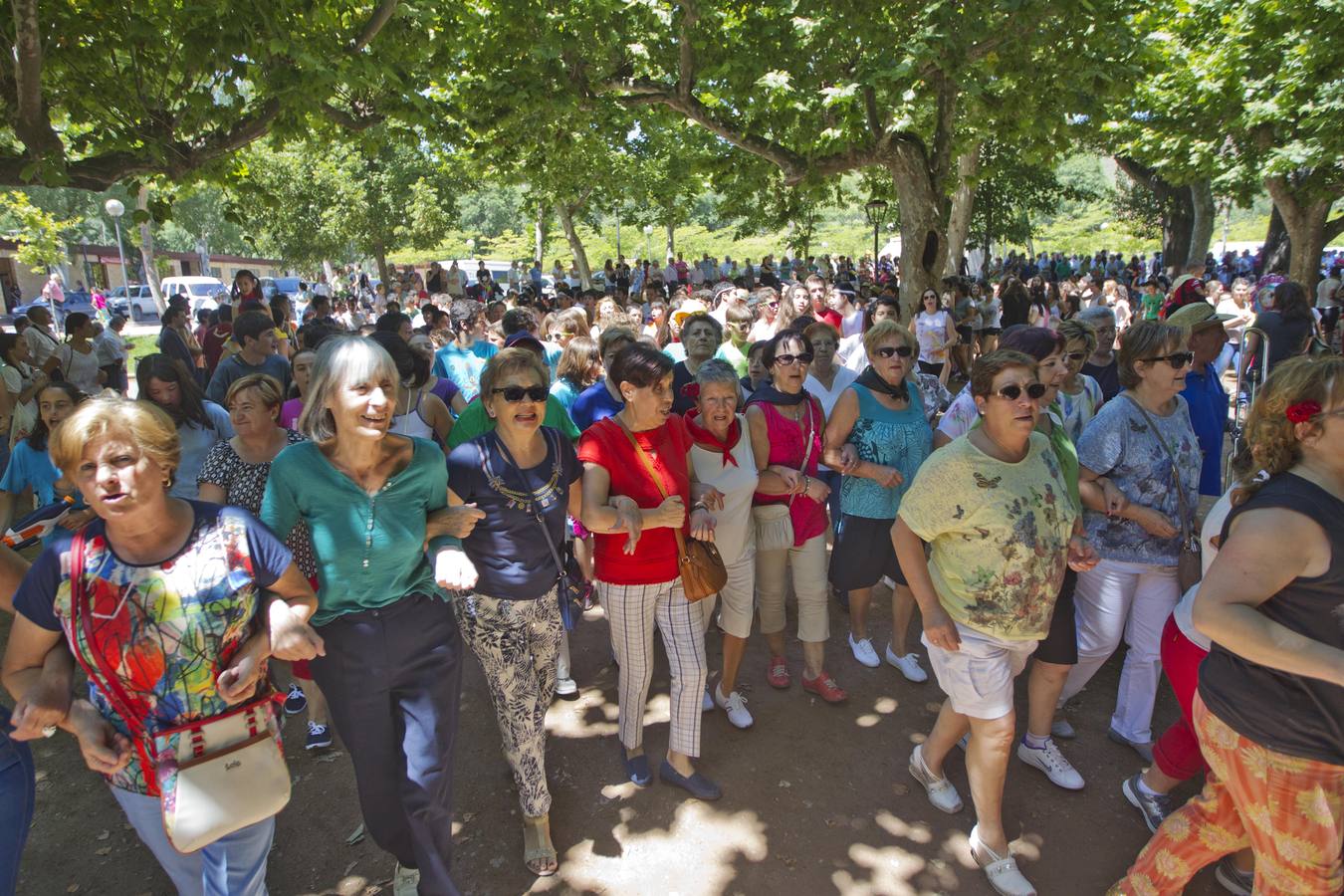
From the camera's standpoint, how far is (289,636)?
2305 millimetres

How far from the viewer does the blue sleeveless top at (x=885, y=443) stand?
4.09 meters

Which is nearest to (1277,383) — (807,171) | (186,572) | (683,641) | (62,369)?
(683,641)

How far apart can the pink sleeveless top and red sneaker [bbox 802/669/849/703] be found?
87 cm

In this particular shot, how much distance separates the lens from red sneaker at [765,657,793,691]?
453cm

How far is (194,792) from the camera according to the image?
7.04 ft

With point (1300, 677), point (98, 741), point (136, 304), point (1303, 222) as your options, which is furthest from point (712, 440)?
point (136, 304)

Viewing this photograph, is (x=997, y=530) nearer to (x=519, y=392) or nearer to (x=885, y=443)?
(x=885, y=443)

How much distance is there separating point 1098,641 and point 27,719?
160 inches

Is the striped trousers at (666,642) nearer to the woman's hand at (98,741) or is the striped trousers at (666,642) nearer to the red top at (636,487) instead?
the red top at (636,487)

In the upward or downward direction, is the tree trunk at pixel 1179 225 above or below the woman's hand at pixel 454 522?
above

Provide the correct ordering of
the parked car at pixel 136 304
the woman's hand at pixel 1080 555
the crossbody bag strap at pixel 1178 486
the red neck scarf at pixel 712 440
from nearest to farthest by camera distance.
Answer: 1. the woman's hand at pixel 1080 555
2. the crossbody bag strap at pixel 1178 486
3. the red neck scarf at pixel 712 440
4. the parked car at pixel 136 304

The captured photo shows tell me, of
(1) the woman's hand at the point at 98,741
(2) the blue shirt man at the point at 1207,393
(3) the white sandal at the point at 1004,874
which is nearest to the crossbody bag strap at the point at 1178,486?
(2) the blue shirt man at the point at 1207,393

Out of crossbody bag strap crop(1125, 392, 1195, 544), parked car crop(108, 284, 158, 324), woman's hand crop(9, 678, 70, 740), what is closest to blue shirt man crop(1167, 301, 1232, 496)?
crossbody bag strap crop(1125, 392, 1195, 544)

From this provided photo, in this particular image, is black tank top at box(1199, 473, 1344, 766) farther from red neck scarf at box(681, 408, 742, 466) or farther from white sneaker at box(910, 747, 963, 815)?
red neck scarf at box(681, 408, 742, 466)
